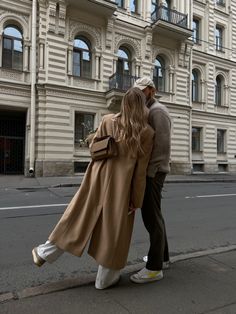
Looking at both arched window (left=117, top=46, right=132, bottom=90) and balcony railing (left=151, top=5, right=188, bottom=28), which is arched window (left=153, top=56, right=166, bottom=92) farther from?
balcony railing (left=151, top=5, right=188, bottom=28)

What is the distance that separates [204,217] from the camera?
786cm

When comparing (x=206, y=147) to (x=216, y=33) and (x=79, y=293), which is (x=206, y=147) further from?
(x=79, y=293)

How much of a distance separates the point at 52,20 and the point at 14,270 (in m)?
17.6

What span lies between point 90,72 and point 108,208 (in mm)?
18709

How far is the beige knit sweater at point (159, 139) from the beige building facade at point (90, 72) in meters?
15.3

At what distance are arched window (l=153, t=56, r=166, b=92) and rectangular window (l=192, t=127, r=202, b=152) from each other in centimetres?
427

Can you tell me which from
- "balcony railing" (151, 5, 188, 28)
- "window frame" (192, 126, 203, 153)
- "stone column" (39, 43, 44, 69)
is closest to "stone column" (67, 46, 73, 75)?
"stone column" (39, 43, 44, 69)

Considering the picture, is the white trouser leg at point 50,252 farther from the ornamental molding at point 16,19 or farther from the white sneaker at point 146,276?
the ornamental molding at point 16,19

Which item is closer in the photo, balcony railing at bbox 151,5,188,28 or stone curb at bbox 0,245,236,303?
stone curb at bbox 0,245,236,303

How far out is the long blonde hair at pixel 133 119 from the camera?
3.35m

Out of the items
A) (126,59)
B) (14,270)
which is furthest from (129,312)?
(126,59)

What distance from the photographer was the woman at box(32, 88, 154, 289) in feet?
11.0

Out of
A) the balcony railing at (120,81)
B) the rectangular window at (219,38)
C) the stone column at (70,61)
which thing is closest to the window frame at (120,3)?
the balcony railing at (120,81)

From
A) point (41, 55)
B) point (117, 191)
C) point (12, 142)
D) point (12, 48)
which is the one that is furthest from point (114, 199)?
point (12, 142)
